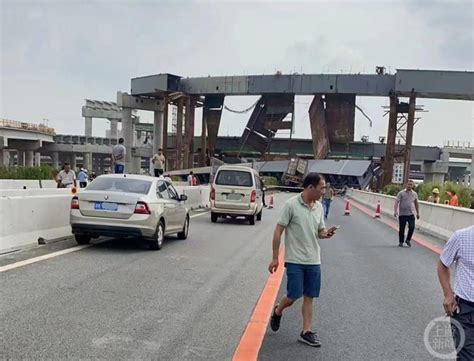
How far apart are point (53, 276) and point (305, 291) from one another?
4.24 m

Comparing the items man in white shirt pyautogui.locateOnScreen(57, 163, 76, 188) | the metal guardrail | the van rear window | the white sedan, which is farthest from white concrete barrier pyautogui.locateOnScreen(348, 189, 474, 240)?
the metal guardrail

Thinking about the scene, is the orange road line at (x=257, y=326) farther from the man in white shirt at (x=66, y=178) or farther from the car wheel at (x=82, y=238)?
the man in white shirt at (x=66, y=178)

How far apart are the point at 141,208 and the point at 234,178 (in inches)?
349

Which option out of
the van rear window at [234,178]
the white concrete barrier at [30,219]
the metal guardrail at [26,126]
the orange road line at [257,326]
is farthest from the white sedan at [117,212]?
the metal guardrail at [26,126]

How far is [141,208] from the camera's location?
10.7m

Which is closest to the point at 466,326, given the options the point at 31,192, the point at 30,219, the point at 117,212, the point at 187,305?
the point at 187,305

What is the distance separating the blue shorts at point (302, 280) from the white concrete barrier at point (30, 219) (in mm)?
6288

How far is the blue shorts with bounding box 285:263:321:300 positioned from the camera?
17.4 ft

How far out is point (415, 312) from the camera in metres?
6.70

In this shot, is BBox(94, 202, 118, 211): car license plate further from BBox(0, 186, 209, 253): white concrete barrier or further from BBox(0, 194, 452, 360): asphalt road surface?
BBox(0, 186, 209, 253): white concrete barrier

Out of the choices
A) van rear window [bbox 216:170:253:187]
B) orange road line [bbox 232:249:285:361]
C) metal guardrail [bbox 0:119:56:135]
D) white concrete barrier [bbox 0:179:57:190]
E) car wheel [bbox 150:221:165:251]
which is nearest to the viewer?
orange road line [bbox 232:249:285:361]

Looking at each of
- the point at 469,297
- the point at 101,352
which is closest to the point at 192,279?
the point at 101,352

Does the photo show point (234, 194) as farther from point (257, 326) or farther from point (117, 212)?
point (257, 326)

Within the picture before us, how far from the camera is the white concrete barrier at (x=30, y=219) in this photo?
9.68 meters
